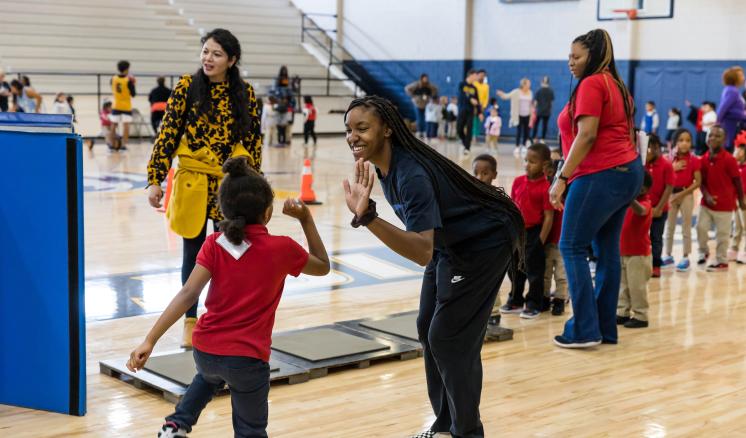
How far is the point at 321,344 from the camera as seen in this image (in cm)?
527

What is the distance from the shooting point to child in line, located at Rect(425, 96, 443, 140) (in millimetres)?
24797

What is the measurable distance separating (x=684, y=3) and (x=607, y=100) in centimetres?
1874

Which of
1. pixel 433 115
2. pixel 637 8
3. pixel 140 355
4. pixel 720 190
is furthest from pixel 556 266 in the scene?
pixel 433 115

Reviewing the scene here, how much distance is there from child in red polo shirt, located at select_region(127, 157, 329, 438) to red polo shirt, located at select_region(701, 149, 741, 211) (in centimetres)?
575

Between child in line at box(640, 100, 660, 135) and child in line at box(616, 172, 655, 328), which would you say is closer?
child in line at box(616, 172, 655, 328)

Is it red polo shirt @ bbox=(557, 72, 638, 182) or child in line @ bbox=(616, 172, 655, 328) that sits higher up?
red polo shirt @ bbox=(557, 72, 638, 182)

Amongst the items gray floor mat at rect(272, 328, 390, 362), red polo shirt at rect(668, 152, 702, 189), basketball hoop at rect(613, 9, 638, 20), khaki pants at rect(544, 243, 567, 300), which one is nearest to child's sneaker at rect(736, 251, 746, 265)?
red polo shirt at rect(668, 152, 702, 189)

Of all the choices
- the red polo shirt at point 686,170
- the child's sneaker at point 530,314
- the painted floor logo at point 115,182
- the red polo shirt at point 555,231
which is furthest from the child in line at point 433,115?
the child's sneaker at point 530,314

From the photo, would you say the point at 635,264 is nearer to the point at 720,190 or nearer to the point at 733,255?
the point at 720,190

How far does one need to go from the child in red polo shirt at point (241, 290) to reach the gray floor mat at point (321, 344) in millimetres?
1685

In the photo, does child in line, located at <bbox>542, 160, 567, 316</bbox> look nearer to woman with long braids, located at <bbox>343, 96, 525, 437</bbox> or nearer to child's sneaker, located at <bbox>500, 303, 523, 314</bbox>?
child's sneaker, located at <bbox>500, 303, 523, 314</bbox>

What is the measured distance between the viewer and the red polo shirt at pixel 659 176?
759 cm

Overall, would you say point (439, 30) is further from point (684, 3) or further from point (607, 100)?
point (607, 100)

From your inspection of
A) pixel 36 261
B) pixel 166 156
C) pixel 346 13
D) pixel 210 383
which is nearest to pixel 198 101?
pixel 166 156
